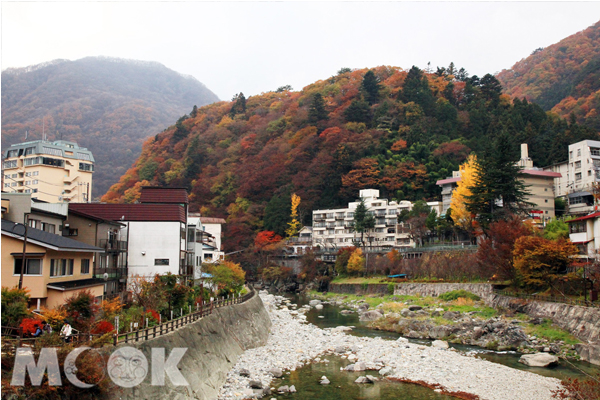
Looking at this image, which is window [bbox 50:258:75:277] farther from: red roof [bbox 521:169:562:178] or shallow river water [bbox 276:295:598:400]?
red roof [bbox 521:169:562:178]

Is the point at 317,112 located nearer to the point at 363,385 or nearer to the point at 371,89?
the point at 371,89

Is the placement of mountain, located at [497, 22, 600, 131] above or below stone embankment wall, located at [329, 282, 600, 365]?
above

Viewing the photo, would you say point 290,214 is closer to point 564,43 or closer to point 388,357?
point 388,357

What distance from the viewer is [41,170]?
57344 mm

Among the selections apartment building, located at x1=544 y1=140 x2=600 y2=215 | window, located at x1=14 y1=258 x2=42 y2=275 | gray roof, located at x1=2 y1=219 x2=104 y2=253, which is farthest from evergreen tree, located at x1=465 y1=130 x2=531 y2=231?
window, located at x1=14 y1=258 x2=42 y2=275

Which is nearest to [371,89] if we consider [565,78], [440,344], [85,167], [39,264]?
[565,78]

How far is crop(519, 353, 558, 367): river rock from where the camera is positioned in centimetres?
2162

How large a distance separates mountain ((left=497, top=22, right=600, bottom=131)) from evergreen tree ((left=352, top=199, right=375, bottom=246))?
1399 inches

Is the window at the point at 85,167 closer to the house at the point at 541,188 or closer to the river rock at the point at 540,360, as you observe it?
the house at the point at 541,188

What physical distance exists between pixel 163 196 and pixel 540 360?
953 inches

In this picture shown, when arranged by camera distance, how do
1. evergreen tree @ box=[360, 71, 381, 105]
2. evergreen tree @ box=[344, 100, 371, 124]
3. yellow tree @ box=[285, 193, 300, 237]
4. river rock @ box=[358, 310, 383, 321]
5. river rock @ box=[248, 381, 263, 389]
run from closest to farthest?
river rock @ box=[248, 381, 263, 389], river rock @ box=[358, 310, 383, 321], yellow tree @ box=[285, 193, 300, 237], evergreen tree @ box=[344, 100, 371, 124], evergreen tree @ box=[360, 71, 381, 105]

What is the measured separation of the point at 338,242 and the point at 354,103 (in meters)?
29.6

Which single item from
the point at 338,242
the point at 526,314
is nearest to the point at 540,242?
the point at 526,314

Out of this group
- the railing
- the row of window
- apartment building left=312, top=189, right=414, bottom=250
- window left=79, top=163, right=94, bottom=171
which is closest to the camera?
the row of window
